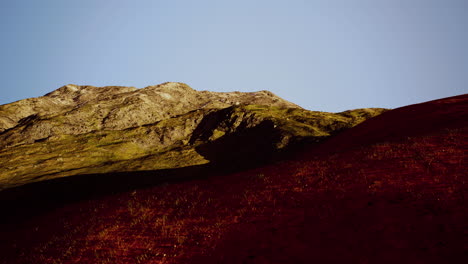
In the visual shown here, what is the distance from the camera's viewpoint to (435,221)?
9.49 meters

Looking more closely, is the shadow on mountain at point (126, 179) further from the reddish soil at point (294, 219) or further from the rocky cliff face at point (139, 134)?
the reddish soil at point (294, 219)

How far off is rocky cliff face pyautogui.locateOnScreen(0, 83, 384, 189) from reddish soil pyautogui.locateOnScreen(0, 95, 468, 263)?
41822 mm

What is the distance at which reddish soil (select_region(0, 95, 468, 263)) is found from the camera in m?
9.09

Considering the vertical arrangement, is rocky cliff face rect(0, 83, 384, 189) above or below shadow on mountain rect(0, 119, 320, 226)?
above

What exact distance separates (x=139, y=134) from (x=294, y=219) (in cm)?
8071

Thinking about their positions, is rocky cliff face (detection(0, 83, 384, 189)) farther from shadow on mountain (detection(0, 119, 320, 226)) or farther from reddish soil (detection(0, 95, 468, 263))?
reddish soil (detection(0, 95, 468, 263))

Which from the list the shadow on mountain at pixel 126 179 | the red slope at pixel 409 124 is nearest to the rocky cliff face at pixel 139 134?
the shadow on mountain at pixel 126 179

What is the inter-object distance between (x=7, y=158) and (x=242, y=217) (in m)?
76.3

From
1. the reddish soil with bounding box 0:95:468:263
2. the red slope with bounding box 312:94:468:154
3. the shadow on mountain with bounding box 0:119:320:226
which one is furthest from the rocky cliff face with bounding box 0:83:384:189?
the reddish soil with bounding box 0:95:468:263

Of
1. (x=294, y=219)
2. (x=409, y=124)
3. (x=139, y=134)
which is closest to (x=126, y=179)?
(x=139, y=134)

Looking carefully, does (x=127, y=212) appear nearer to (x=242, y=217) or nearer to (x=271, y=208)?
(x=242, y=217)

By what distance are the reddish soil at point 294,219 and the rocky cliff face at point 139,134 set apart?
4182 cm

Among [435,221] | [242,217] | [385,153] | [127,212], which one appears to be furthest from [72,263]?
[385,153]

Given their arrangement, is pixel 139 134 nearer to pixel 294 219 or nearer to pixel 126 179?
pixel 126 179
